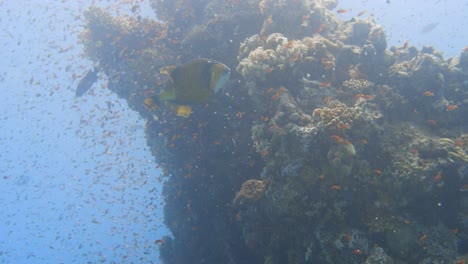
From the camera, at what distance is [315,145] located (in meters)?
5.91

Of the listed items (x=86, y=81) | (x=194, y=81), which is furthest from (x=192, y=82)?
(x=86, y=81)

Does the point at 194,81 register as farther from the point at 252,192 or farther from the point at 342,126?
the point at 252,192

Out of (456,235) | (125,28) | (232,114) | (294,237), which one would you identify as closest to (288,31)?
(232,114)

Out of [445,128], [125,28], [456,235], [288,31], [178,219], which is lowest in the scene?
[456,235]

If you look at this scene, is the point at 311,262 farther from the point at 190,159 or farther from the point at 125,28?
the point at 125,28

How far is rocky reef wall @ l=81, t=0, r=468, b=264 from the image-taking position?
5.71m

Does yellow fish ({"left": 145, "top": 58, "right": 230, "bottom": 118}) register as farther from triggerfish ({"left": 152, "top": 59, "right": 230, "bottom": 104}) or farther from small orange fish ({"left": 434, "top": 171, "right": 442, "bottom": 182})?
small orange fish ({"left": 434, "top": 171, "right": 442, "bottom": 182})

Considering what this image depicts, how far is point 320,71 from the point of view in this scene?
738 centimetres

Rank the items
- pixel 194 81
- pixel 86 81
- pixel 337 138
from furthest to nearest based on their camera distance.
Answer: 1. pixel 86 81
2. pixel 337 138
3. pixel 194 81

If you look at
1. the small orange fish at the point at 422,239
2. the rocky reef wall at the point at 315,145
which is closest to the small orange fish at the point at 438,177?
the rocky reef wall at the point at 315,145

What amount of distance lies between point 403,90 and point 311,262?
5170mm

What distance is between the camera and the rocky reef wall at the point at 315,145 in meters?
5.71

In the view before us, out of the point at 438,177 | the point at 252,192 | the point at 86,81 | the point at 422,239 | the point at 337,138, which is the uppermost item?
the point at 86,81

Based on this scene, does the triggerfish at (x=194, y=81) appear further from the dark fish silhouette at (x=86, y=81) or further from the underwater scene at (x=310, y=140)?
the dark fish silhouette at (x=86, y=81)
